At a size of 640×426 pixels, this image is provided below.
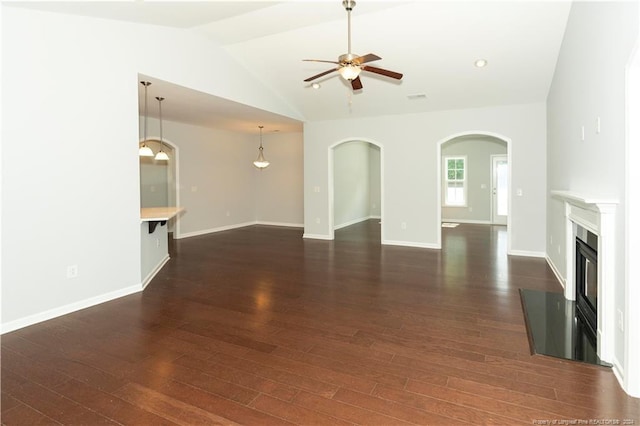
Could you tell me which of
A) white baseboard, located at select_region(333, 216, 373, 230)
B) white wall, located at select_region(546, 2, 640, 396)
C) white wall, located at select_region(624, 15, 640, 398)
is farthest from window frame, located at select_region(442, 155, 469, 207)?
white wall, located at select_region(624, 15, 640, 398)

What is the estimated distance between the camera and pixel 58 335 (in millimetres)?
3246

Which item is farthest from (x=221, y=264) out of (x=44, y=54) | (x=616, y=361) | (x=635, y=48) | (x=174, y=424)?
(x=635, y=48)

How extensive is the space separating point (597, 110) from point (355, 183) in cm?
863

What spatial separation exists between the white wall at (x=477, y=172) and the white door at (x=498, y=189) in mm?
99

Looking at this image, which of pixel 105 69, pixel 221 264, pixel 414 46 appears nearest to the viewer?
pixel 105 69

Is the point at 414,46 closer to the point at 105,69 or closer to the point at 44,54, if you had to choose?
the point at 105,69

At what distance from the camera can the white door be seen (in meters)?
10.8

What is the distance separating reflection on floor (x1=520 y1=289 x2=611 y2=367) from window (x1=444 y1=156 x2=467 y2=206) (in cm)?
740

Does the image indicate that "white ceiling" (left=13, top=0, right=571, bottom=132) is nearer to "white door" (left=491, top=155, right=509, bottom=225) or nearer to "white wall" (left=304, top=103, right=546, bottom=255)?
"white wall" (left=304, top=103, right=546, bottom=255)

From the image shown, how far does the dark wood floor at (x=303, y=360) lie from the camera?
7.06 ft

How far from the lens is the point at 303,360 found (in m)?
2.77

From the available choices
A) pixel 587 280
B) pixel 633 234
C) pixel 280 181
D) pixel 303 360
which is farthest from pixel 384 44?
pixel 280 181

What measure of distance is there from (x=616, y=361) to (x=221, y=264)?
499cm

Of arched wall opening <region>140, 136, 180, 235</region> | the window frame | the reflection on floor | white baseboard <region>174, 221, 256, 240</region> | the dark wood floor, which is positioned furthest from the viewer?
the window frame
